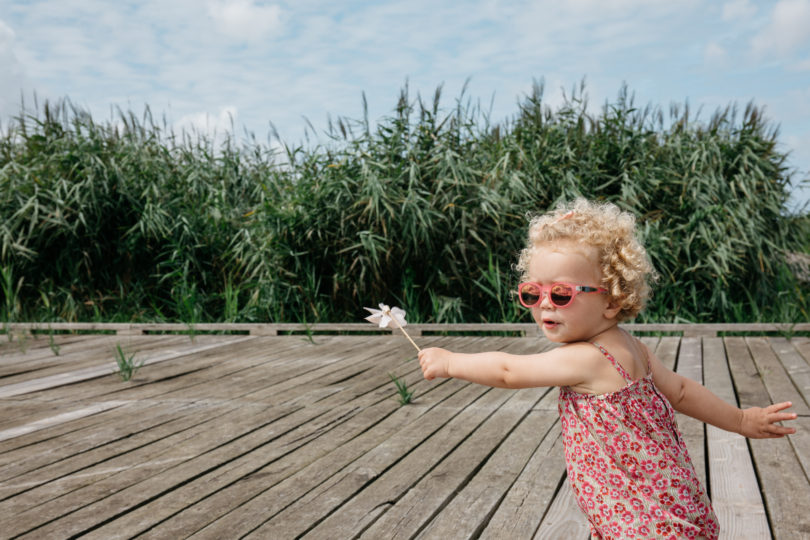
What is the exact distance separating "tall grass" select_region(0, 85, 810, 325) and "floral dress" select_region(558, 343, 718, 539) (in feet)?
12.9

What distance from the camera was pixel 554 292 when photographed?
1.34m

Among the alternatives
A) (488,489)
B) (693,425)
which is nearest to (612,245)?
(488,489)

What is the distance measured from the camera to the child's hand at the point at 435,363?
55.1 inches

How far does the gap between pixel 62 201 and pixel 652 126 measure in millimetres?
A: 5119

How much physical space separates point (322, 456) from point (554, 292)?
4.40 feet

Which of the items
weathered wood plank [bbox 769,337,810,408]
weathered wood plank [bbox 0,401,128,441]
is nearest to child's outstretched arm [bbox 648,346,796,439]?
weathered wood plank [bbox 769,337,810,408]

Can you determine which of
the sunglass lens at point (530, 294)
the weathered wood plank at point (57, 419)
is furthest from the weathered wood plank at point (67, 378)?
the sunglass lens at point (530, 294)

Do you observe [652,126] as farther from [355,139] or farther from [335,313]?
[335,313]

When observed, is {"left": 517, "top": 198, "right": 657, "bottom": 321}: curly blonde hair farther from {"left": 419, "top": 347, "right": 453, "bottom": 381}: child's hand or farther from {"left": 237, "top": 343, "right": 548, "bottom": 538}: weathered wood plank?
{"left": 237, "top": 343, "right": 548, "bottom": 538}: weathered wood plank

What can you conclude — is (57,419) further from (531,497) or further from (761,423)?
(761,423)

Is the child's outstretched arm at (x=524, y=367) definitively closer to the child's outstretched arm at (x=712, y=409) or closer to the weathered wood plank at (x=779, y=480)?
the child's outstretched arm at (x=712, y=409)

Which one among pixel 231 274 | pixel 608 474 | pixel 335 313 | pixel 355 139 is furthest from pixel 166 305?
pixel 608 474

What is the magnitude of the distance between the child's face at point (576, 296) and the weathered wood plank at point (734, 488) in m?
0.82

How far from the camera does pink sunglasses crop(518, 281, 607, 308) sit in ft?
4.37
